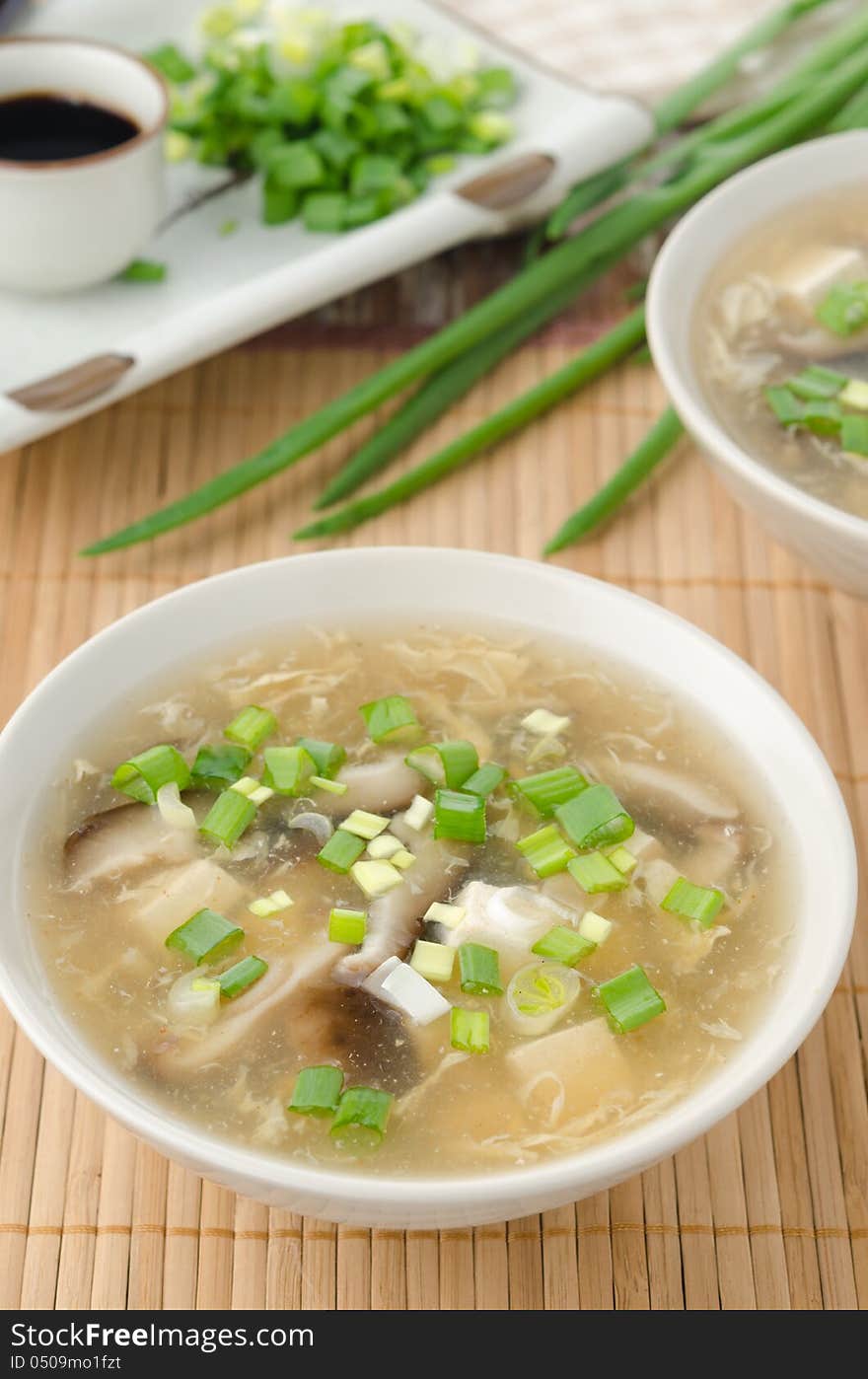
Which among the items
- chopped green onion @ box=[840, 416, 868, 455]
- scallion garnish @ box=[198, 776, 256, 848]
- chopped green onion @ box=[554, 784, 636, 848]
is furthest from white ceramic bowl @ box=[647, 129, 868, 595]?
scallion garnish @ box=[198, 776, 256, 848]

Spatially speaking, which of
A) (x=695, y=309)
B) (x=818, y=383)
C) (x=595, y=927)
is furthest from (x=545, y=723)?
(x=695, y=309)

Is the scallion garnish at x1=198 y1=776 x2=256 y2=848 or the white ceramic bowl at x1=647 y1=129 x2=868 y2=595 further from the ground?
the white ceramic bowl at x1=647 y1=129 x2=868 y2=595

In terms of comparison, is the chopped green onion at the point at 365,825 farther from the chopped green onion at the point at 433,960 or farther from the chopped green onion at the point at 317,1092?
the chopped green onion at the point at 317,1092

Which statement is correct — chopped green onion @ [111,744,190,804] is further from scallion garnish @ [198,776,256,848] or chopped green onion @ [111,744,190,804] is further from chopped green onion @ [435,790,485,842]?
chopped green onion @ [435,790,485,842]

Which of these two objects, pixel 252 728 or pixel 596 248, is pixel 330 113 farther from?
pixel 252 728

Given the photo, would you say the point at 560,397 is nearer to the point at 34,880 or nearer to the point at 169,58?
the point at 169,58

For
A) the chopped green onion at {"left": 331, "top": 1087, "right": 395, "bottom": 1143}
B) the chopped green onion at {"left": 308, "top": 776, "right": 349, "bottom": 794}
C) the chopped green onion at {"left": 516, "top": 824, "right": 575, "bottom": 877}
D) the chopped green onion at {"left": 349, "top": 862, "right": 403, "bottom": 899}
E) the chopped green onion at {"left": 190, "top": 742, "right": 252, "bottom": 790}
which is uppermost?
the chopped green onion at {"left": 190, "top": 742, "right": 252, "bottom": 790}

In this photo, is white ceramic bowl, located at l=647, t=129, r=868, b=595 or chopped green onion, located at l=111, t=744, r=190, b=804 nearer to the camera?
chopped green onion, located at l=111, t=744, r=190, b=804
